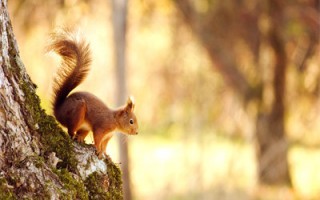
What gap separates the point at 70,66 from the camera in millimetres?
2592

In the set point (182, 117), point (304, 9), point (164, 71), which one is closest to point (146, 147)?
point (182, 117)

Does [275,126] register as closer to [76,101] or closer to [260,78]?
[260,78]

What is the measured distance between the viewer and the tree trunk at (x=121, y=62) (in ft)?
18.5

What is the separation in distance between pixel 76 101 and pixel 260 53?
21.1 feet

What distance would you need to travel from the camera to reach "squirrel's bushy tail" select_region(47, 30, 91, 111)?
250 cm

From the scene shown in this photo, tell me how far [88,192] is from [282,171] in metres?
6.54

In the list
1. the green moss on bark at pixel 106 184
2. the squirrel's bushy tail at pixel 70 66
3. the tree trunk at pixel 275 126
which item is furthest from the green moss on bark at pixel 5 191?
the tree trunk at pixel 275 126

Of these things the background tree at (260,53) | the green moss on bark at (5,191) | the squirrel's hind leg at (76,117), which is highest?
the background tree at (260,53)

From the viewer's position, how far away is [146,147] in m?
10.3

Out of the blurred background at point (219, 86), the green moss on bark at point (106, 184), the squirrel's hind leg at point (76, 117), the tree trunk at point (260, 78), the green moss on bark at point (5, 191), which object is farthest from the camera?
the tree trunk at point (260, 78)

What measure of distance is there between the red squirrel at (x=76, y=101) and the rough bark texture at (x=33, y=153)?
4.8 inches

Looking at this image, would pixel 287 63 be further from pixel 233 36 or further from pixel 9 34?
pixel 9 34

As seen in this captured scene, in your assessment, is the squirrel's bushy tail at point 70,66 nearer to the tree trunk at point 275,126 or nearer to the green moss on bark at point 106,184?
the green moss on bark at point 106,184

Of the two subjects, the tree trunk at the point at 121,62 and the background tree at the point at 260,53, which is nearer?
the tree trunk at the point at 121,62
